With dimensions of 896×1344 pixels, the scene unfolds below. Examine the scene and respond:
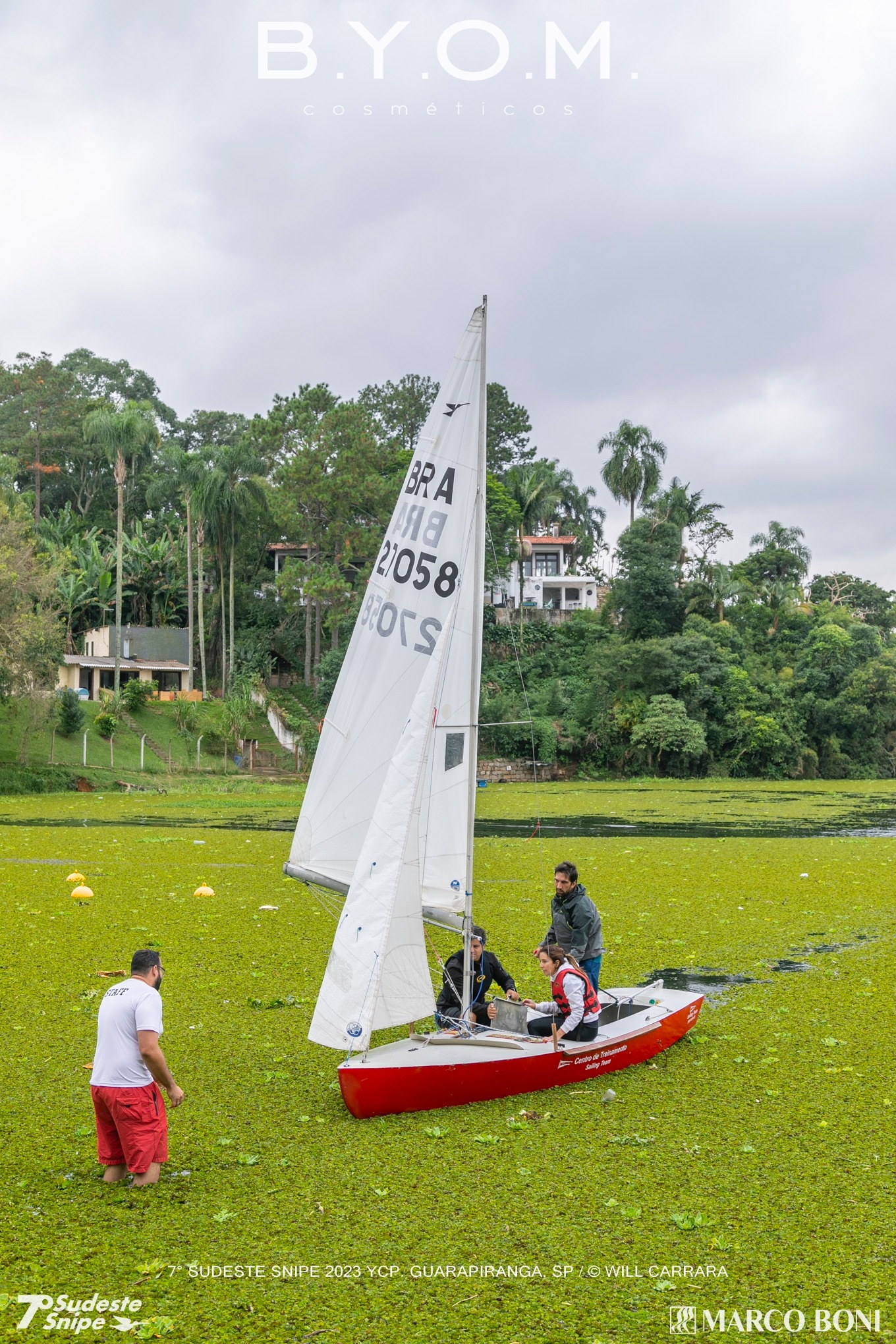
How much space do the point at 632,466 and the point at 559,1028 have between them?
70.5 meters

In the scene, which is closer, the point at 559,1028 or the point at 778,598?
the point at 559,1028

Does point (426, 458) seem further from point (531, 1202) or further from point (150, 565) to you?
point (150, 565)

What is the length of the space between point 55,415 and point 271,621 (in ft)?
70.6

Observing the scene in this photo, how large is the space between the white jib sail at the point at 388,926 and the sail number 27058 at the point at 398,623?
1126 mm

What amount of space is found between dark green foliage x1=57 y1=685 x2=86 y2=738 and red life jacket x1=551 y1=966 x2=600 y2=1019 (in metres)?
43.4

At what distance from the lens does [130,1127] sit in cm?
693

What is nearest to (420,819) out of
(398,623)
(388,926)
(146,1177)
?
(388,926)

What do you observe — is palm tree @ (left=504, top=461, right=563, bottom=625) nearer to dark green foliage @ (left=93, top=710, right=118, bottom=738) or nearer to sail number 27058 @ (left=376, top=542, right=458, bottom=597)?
dark green foliage @ (left=93, top=710, right=118, bottom=738)

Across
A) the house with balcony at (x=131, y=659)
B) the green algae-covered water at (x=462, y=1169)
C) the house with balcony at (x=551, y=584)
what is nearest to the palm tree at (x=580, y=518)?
the house with balcony at (x=551, y=584)

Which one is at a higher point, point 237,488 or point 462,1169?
point 237,488

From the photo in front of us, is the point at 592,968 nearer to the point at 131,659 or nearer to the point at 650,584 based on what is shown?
the point at 131,659

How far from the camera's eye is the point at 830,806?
40844 millimetres

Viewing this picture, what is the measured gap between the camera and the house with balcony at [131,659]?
59.2 meters

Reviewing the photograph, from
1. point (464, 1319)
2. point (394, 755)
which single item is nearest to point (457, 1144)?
point (464, 1319)
